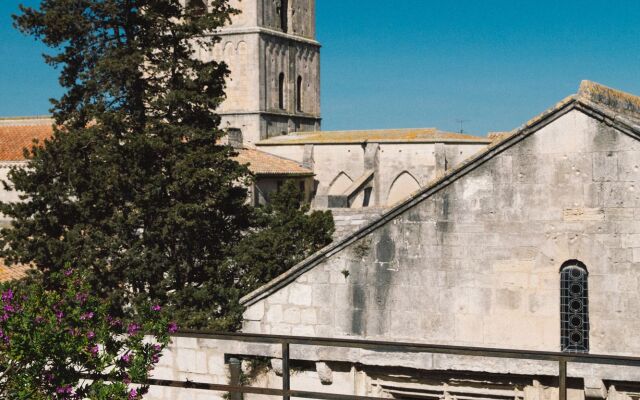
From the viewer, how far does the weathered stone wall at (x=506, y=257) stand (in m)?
7.61

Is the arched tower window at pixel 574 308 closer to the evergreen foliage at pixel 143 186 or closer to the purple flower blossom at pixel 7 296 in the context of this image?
the purple flower blossom at pixel 7 296

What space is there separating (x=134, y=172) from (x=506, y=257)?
8524 mm

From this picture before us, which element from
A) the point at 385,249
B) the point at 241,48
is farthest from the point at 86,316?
the point at 241,48

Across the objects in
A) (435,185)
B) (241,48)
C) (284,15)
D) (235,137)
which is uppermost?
(284,15)

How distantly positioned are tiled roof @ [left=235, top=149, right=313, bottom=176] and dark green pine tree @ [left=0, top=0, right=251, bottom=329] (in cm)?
2006

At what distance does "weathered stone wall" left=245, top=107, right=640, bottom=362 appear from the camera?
761 centimetres

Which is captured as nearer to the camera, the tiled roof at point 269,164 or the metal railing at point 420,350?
the metal railing at point 420,350

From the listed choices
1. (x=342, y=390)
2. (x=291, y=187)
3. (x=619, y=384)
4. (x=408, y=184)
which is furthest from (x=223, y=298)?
(x=408, y=184)

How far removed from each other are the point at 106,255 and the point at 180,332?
998 centimetres

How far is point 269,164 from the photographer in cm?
4041

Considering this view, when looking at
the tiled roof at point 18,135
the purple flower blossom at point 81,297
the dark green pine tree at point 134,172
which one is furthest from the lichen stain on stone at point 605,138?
the tiled roof at point 18,135

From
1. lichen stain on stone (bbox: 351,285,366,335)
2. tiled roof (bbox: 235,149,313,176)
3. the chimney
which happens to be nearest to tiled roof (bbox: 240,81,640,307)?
lichen stain on stone (bbox: 351,285,366,335)

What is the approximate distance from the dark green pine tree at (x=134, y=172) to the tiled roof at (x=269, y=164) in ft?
65.8

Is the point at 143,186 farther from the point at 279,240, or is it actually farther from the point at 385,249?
the point at 385,249
